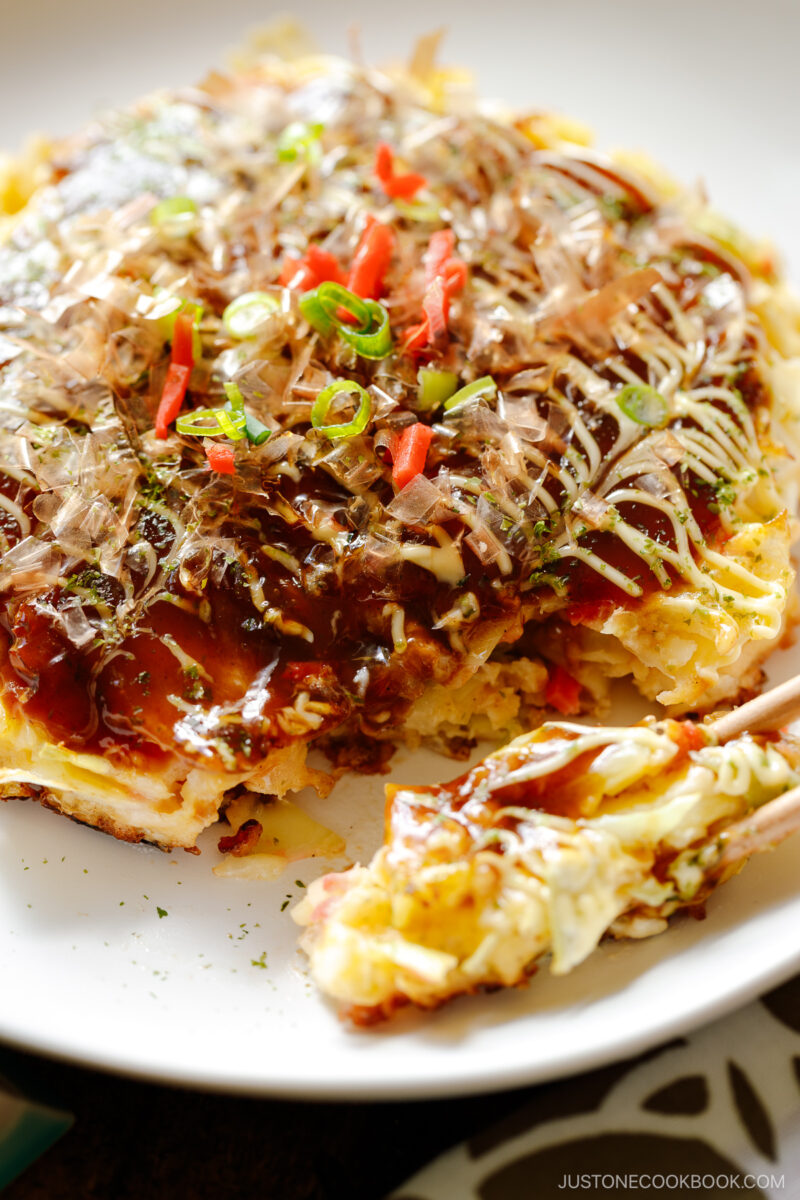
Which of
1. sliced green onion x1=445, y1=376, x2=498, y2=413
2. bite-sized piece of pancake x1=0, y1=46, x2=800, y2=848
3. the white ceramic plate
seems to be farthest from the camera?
sliced green onion x1=445, y1=376, x2=498, y2=413

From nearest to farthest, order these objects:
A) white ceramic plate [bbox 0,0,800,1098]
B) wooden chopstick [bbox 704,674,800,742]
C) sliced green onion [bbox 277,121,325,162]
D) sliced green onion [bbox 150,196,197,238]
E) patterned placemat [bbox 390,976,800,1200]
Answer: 1. white ceramic plate [bbox 0,0,800,1098]
2. patterned placemat [bbox 390,976,800,1200]
3. wooden chopstick [bbox 704,674,800,742]
4. sliced green onion [bbox 150,196,197,238]
5. sliced green onion [bbox 277,121,325,162]

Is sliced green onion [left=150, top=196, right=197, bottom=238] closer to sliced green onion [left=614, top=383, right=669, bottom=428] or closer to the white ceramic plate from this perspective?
sliced green onion [left=614, top=383, right=669, bottom=428]

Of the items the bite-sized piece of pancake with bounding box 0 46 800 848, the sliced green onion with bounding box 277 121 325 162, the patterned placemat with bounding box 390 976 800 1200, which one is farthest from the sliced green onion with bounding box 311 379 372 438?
the patterned placemat with bounding box 390 976 800 1200

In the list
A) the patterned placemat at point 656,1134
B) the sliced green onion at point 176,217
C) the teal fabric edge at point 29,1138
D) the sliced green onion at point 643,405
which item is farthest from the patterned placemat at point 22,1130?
the sliced green onion at point 176,217

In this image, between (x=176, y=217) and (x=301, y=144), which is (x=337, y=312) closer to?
(x=176, y=217)

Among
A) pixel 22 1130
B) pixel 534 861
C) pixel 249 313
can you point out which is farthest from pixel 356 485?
pixel 22 1130

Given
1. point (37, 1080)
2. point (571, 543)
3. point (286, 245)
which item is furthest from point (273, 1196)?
point (286, 245)

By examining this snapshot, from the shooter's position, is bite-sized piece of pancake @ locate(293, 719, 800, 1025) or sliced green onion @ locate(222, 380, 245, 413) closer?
bite-sized piece of pancake @ locate(293, 719, 800, 1025)
